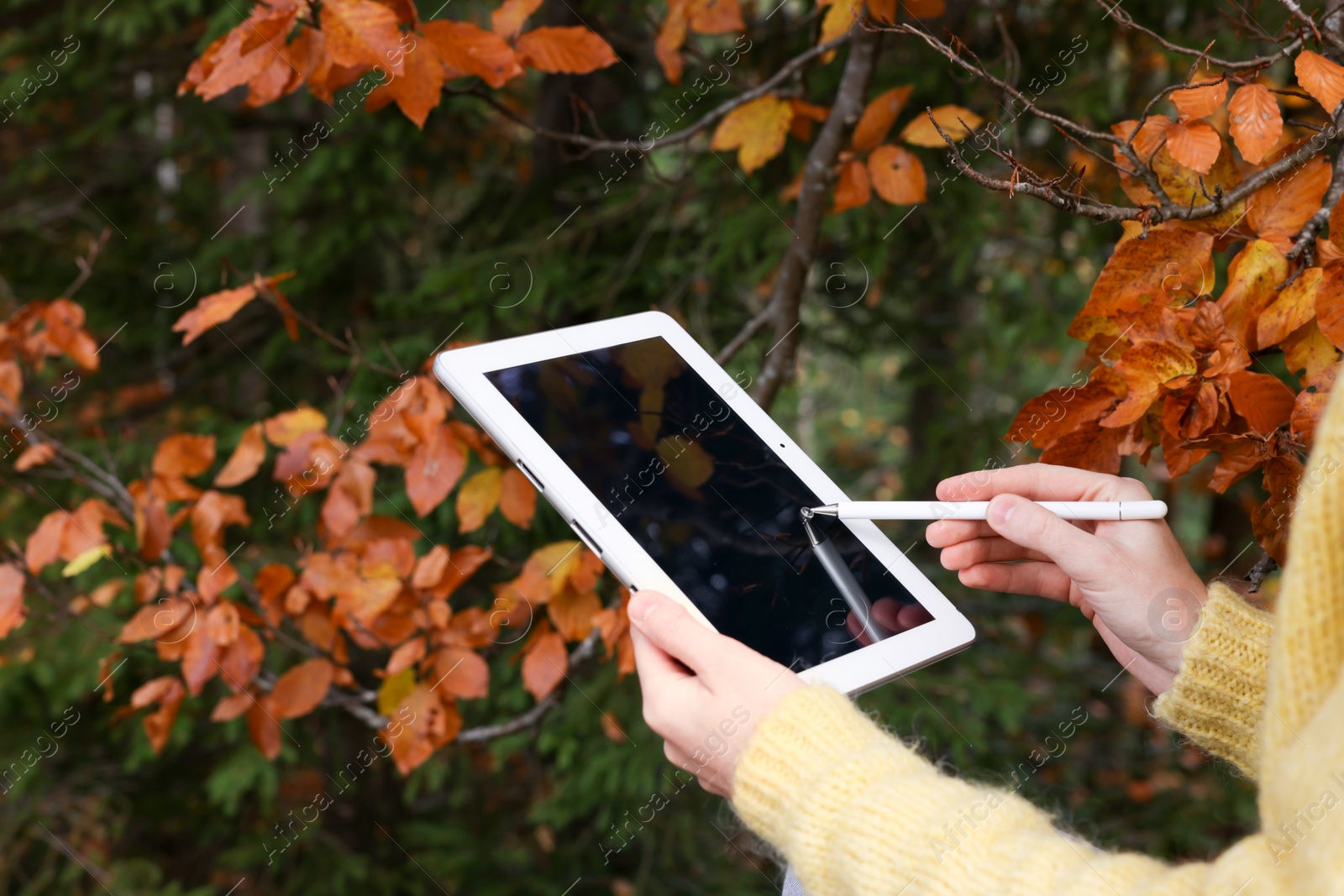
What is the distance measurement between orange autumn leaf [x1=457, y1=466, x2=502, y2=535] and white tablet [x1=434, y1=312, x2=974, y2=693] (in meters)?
0.57

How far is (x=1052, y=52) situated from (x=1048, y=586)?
210 centimetres

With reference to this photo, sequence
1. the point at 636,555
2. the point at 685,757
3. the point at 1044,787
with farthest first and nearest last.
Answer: the point at 1044,787 → the point at 636,555 → the point at 685,757

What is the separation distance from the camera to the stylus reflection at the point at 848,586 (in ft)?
3.99

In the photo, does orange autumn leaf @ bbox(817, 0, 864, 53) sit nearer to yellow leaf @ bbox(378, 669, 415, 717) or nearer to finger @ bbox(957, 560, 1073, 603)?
finger @ bbox(957, 560, 1073, 603)

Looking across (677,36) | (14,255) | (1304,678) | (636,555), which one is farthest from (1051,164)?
(14,255)

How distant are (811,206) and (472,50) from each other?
79 centimetres

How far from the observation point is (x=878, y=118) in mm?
1897

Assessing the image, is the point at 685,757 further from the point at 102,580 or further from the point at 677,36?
the point at 102,580

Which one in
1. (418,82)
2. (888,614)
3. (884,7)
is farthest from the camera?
(884,7)

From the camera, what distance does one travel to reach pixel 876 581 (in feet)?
4.17

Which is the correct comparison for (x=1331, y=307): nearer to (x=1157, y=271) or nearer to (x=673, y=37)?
(x=1157, y=271)

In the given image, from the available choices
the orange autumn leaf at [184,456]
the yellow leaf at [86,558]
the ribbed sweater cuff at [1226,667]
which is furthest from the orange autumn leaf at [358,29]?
the ribbed sweater cuff at [1226,667]

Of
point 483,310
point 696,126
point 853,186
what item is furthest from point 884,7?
point 483,310

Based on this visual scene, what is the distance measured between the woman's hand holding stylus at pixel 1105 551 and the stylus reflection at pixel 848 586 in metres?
0.16
